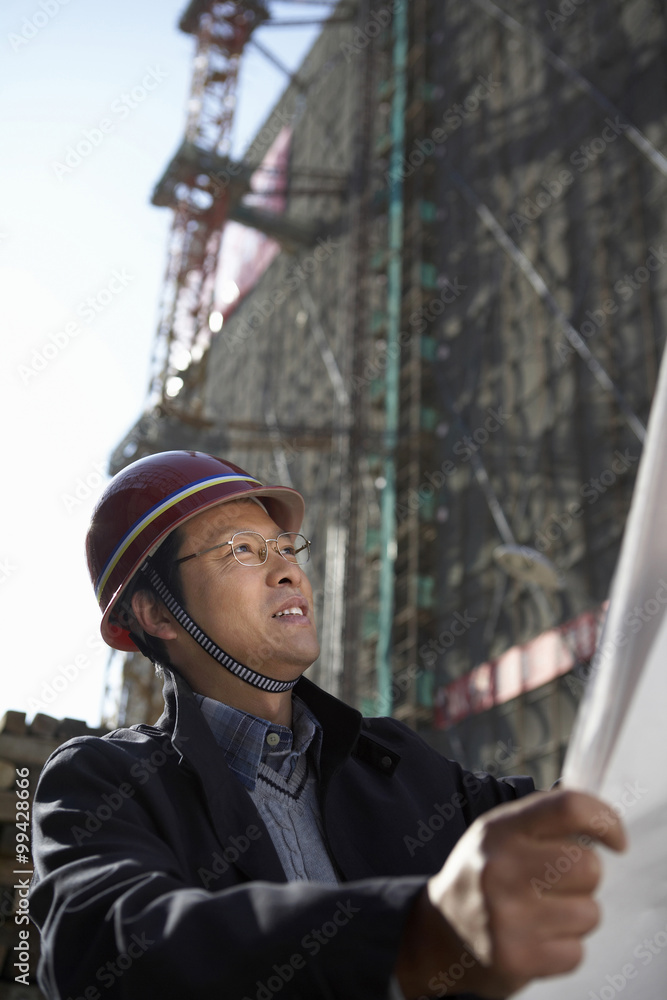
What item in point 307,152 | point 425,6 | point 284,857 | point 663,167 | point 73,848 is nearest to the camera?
point 73,848

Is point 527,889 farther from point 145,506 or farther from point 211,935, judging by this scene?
point 145,506

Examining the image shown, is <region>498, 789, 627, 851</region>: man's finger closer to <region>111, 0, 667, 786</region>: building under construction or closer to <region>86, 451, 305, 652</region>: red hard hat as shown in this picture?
<region>86, 451, 305, 652</region>: red hard hat

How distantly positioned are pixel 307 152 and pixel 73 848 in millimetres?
21765

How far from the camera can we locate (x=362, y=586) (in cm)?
1510

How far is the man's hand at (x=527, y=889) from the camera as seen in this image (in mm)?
773

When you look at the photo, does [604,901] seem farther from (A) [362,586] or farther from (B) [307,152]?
(B) [307,152]

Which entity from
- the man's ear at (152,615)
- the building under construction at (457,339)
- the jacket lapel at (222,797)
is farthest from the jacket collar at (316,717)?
the building under construction at (457,339)

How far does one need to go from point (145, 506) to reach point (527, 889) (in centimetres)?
142

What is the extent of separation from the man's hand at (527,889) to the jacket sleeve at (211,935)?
0.33ft

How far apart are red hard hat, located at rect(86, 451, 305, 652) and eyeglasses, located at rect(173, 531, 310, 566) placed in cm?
9

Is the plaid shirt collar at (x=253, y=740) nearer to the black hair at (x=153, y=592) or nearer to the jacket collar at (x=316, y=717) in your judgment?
the jacket collar at (x=316, y=717)

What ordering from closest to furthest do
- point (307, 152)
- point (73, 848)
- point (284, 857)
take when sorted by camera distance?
point (73, 848) < point (284, 857) < point (307, 152)

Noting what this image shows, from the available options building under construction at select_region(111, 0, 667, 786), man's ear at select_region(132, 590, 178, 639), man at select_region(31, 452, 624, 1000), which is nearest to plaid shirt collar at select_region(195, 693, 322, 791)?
man at select_region(31, 452, 624, 1000)

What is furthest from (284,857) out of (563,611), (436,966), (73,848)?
(563,611)
